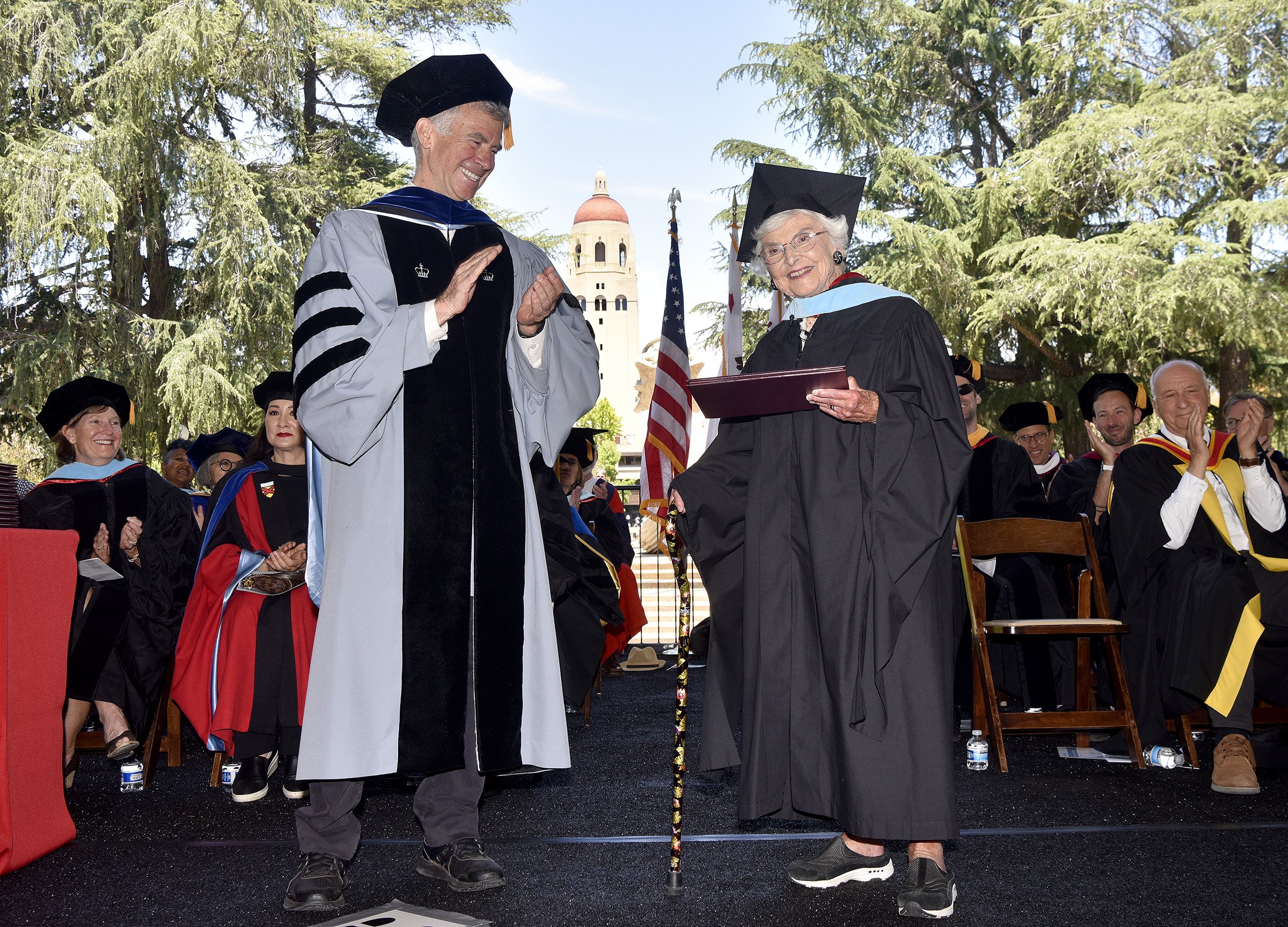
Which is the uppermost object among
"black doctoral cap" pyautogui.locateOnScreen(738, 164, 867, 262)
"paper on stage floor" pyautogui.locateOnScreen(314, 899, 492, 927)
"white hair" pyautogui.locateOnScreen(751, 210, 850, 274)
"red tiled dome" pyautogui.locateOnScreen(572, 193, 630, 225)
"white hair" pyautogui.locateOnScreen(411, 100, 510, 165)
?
"red tiled dome" pyautogui.locateOnScreen(572, 193, 630, 225)

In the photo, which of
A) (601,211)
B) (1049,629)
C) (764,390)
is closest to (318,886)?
(764,390)

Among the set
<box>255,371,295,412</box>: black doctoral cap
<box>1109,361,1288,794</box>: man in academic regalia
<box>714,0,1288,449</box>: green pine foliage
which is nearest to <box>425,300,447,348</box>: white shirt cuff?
<box>255,371,295,412</box>: black doctoral cap

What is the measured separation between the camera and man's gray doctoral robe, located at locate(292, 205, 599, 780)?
326 centimetres

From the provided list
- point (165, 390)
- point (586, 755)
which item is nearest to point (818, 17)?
point (165, 390)

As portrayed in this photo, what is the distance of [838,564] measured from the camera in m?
3.34

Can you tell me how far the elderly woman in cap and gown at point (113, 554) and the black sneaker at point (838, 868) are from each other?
3.43 meters

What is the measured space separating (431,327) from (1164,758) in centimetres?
414

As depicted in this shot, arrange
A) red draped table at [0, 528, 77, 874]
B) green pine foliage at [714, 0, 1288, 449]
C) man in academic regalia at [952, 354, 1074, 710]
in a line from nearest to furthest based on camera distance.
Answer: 1. red draped table at [0, 528, 77, 874]
2. man in academic regalia at [952, 354, 1074, 710]
3. green pine foliage at [714, 0, 1288, 449]

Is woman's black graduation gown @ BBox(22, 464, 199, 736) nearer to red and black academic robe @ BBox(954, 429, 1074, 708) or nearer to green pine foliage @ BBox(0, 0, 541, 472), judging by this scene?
red and black academic robe @ BBox(954, 429, 1074, 708)

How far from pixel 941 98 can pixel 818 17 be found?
104 inches

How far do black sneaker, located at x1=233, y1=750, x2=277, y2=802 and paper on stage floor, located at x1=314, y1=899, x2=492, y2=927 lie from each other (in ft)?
6.53

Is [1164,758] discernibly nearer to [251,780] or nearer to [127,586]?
[251,780]

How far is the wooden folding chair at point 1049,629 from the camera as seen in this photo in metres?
5.29

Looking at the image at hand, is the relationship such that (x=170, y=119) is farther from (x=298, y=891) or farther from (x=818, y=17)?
(x=298, y=891)
